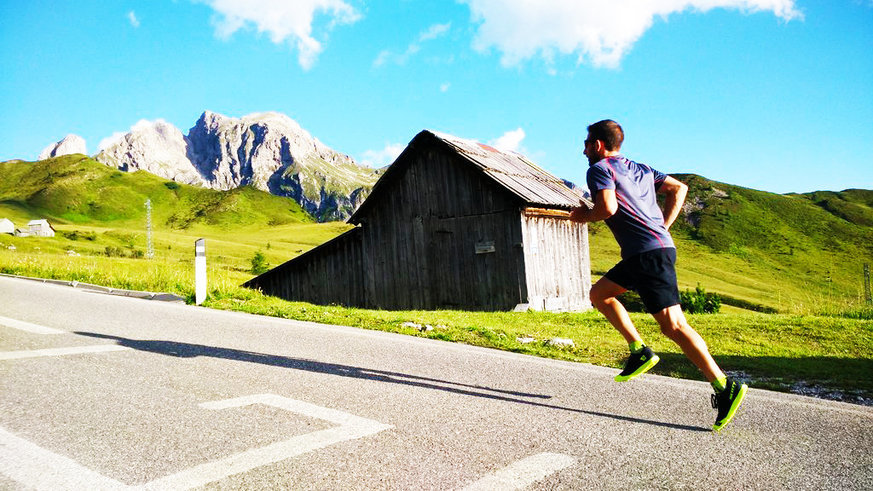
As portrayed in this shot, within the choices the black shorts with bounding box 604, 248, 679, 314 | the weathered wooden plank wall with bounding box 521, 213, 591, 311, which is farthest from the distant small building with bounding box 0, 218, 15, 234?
the black shorts with bounding box 604, 248, 679, 314

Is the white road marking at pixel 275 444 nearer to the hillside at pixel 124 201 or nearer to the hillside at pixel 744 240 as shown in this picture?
the hillside at pixel 744 240

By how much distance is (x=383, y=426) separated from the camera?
3787mm

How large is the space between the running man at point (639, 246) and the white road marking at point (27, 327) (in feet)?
23.7

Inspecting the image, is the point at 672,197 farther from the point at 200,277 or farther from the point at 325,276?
the point at 325,276

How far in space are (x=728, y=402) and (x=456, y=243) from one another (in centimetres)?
1411

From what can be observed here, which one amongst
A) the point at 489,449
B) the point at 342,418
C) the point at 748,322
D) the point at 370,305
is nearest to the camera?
the point at 489,449

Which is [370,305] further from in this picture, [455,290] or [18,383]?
[18,383]

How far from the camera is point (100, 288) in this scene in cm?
1537

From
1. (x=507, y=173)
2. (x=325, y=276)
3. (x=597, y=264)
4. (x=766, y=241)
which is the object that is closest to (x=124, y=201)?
(x=597, y=264)

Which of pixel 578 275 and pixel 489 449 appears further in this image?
pixel 578 275

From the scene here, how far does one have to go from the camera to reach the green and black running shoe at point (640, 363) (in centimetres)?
468

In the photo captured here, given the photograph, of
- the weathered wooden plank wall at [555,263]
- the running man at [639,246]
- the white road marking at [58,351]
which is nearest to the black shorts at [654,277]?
the running man at [639,246]

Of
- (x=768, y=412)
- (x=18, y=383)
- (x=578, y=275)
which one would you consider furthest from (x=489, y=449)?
(x=578, y=275)

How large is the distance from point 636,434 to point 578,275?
15.4 meters
